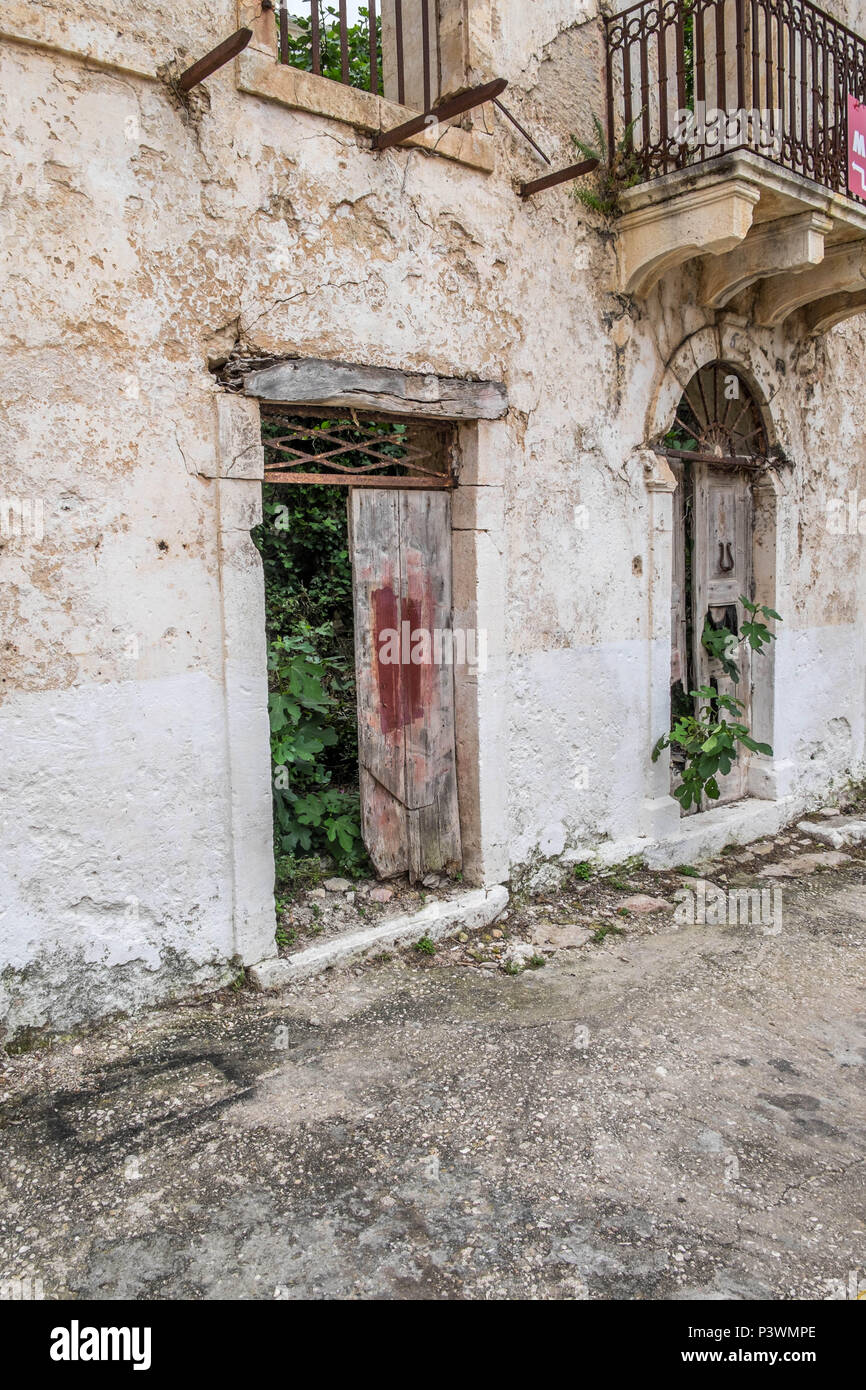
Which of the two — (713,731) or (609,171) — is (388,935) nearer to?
(713,731)

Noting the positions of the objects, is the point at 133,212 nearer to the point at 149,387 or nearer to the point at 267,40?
the point at 149,387

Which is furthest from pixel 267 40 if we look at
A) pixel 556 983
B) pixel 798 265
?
pixel 556 983

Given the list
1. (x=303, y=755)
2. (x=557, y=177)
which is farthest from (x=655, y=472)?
(x=303, y=755)

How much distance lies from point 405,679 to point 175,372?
183cm

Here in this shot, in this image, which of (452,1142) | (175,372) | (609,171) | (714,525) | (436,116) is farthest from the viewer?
(714,525)

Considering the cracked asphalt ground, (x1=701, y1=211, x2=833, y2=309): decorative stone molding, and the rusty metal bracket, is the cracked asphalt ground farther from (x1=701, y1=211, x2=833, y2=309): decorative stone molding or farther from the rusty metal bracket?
(x1=701, y1=211, x2=833, y2=309): decorative stone molding

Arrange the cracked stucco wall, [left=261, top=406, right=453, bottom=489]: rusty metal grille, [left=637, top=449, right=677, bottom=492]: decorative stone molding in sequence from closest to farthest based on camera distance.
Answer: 1. the cracked stucco wall
2. [left=261, top=406, right=453, bottom=489]: rusty metal grille
3. [left=637, top=449, right=677, bottom=492]: decorative stone molding

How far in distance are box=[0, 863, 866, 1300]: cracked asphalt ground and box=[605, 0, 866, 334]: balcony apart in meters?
3.93

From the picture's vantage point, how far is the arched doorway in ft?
21.1

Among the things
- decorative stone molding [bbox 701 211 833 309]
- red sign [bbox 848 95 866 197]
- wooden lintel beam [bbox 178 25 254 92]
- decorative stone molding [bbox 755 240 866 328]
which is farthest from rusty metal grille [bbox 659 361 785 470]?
wooden lintel beam [bbox 178 25 254 92]

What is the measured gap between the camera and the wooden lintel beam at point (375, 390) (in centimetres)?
406

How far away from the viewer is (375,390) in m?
4.41

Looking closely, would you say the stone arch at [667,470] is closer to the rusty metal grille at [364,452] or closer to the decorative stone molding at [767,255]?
Result: the decorative stone molding at [767,255]
